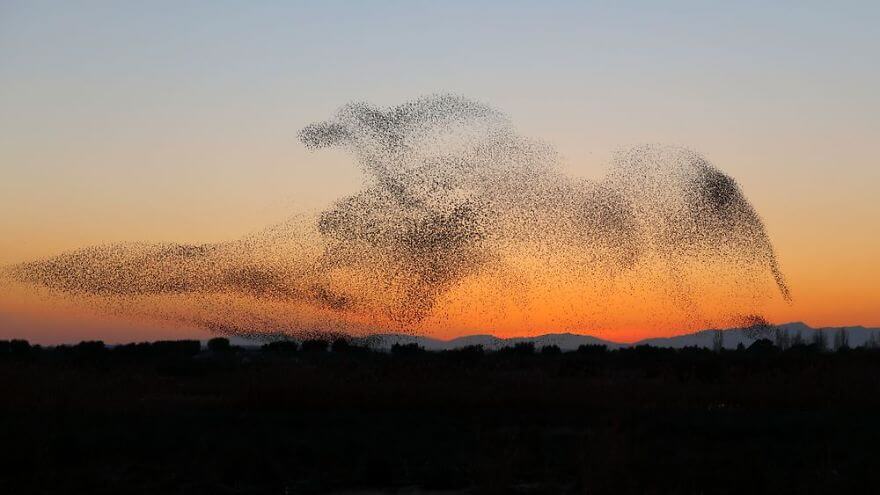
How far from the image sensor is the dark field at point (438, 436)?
14.0m

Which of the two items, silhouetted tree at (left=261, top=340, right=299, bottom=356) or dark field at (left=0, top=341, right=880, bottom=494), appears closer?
dark field at (left=0, top=341, right=880, bottom=494)

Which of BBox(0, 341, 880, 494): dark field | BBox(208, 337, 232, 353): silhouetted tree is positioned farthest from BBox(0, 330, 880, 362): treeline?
BBox(0, 341, 880, 494): dark field

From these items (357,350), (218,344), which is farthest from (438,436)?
(218,344)

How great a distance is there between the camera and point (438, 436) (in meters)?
18.2

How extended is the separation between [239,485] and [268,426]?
4958mm

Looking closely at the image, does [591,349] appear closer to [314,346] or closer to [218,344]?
[314,346]

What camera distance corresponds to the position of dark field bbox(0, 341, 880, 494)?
13953 millimetres

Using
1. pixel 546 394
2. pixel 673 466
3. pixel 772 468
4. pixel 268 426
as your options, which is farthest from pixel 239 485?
pixel 546 394

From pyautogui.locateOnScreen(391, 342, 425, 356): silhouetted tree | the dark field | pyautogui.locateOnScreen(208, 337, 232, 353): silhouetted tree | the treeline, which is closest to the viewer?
the dark field

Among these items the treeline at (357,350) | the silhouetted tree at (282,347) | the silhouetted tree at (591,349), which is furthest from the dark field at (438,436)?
the silhouetted tree at (282,347)

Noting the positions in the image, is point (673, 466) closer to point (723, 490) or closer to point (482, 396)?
point (723, 490)

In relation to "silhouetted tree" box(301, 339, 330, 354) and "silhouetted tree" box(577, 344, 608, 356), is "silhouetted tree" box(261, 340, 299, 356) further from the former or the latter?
"silhouetted tree" box(577, 344, 608, 356)

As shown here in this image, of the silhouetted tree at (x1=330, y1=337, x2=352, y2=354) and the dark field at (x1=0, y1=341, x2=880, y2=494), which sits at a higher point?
the silhouetted tree at (x1=330, y1=337, x2=352, y2=354)

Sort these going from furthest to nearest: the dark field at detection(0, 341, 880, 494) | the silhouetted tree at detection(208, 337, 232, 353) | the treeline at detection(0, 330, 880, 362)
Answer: the silhouetted tree at detection(208, 337, 232, 353) → the treeline at detection(0, 330, 880, 362) → the dark field at detection(0, 341, 880, 494)
